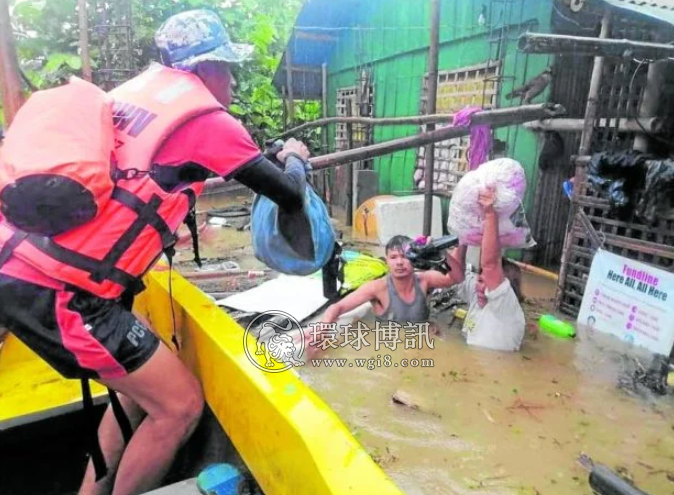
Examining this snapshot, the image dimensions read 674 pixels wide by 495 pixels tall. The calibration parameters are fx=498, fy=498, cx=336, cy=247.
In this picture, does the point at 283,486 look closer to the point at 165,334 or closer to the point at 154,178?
the point at 154,178

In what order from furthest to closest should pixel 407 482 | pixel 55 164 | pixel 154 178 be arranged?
1. pixel 407 482
2. pixel 154 178
3. pixel 55 164

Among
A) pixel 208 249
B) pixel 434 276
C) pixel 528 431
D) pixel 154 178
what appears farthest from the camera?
pixel 208 249

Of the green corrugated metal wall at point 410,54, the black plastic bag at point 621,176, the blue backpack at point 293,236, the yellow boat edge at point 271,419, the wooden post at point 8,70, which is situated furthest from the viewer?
the green corrugated metal wall at point 410,54

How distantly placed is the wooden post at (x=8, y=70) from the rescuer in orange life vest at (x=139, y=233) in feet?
5.65

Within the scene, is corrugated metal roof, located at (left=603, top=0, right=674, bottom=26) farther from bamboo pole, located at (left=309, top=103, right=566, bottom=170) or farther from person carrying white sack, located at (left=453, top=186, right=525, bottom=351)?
person carrying white sack, located at (left=453, top=186, right=525, bottom=351)

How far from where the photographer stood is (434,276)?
434 centimetres

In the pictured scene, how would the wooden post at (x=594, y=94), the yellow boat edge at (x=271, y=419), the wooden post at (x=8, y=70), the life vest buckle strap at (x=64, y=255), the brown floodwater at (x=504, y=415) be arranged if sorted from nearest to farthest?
the yellow boat edge at (x=271, y=419)
the life vest buckle strap at (x=64, y=255)
the brown floodwater at (x=504, y=415)
the wooden post at (x=8, y=70)
the wooden post at (x=594, y=94)

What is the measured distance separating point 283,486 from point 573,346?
327cm

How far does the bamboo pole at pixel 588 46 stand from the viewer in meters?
2.96

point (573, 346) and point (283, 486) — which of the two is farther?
point (573, 346)

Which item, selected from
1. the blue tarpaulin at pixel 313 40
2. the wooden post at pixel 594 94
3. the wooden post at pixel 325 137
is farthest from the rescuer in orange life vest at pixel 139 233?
the blue tarpaulin at pixel 313 40

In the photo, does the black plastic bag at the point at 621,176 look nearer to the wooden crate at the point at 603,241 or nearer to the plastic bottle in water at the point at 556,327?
the wooden crate at the point at 603,241

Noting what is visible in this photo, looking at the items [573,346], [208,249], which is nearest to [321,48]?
[208,249]

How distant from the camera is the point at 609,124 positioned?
4348 millimetres
